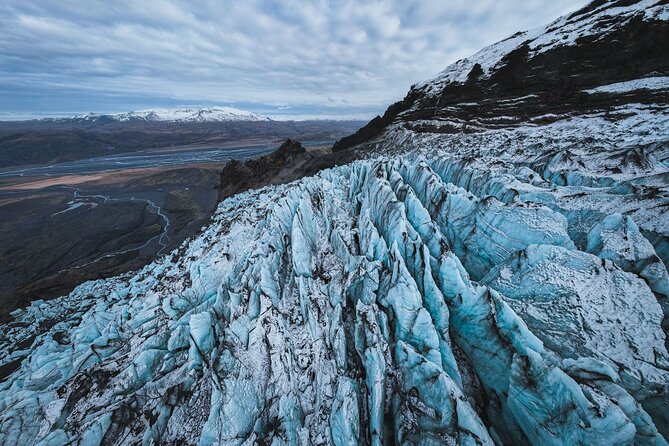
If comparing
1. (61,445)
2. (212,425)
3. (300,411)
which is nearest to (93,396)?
(61,445)

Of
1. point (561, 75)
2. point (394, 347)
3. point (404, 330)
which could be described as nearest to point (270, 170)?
point (404, 330)

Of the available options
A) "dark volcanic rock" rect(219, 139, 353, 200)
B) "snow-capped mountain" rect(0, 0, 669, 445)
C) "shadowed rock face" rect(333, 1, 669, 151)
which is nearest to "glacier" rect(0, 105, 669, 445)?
"snow-capped mountain" rect(0, 0, 669, 445)

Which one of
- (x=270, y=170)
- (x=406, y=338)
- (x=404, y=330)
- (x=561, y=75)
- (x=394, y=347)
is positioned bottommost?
(x=270, y=170)

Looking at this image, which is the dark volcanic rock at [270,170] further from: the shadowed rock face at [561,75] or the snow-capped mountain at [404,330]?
the snow-capped mountain at [404,330]

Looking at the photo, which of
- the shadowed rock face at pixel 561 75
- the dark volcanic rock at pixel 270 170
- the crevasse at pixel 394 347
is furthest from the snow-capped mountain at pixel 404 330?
the dark volcanic rock at pixel 270 170

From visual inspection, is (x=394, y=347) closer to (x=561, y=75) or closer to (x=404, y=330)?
(x=404, y=330)

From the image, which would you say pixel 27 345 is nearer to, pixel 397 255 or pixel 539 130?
pixel 397 255

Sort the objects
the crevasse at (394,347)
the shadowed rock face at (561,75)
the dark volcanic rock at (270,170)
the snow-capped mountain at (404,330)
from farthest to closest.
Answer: the dark volcanic rock at (270,170), the shadowed rock face at (561,75), the snow-capped mountain at (404,330), the crevasse at (394,347)
